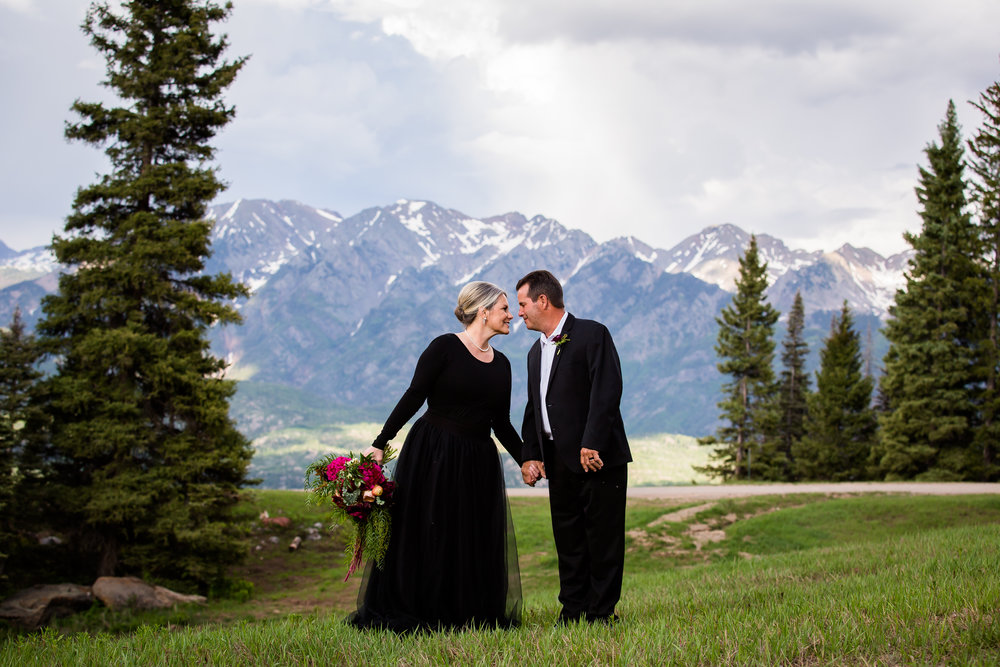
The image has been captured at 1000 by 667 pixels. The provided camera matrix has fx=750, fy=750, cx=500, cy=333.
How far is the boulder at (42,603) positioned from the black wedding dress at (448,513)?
12356 mm

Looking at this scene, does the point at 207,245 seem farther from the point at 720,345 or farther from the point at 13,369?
the point at 720,345

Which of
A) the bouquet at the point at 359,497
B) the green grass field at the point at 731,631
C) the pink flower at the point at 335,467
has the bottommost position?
the green grass field at the point at 731,631

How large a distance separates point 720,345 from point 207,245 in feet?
111

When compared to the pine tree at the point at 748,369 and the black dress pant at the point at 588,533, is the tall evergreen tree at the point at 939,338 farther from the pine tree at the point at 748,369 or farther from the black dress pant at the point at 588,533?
the black dress pant at the point at 588,533

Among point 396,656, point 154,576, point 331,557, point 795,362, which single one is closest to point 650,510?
point 331,557

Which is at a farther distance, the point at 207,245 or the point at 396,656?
the point at 207,245

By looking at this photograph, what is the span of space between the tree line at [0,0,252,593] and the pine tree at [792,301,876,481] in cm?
3566

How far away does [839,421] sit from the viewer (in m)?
44.8

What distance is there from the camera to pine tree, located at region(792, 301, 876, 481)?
1722 inches

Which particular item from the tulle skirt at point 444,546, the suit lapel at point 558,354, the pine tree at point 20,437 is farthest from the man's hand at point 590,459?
the pine tree at point 20,437

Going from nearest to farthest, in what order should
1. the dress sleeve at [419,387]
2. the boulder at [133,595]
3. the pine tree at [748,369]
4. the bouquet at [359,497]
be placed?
the bouquet at [359,497] < the dress sleeve at [419,387] < the boulder at [133,595] < the pine tree at [748,369]

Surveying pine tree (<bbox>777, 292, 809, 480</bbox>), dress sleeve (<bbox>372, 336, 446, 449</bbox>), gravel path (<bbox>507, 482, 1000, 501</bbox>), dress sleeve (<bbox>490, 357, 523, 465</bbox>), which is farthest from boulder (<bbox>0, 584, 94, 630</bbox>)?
pine tree (<bbox>777, 292, 809, 480</bbox>)

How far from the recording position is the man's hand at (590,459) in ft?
18.6

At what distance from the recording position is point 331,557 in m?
23.0
